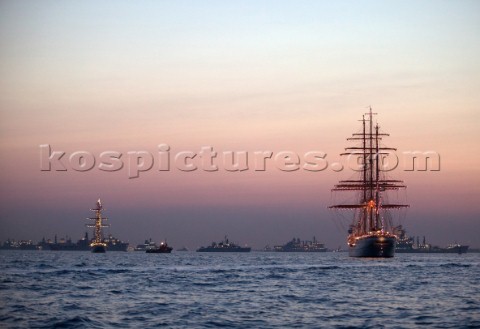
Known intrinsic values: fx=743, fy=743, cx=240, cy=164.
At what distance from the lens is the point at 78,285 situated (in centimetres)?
5666

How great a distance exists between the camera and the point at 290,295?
157ft

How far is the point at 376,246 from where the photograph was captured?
432 feet

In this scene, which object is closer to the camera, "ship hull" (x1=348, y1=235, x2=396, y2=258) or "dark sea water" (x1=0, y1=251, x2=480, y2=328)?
"dark sea water" (x1=0, y1=251, x2=480, y2=328)

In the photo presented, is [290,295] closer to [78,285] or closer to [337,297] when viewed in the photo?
[337,297]

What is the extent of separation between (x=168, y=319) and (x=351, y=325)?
867 centimetres

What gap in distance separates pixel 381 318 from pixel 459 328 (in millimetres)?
4416

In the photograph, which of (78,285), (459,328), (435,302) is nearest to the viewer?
(459,328)

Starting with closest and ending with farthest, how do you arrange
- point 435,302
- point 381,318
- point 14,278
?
point 381,318, point 435,302, point 14,278

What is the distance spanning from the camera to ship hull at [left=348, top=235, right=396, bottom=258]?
131 metres

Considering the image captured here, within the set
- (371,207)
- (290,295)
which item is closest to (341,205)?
(371,207)

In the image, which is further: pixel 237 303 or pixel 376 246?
pixel 376 246

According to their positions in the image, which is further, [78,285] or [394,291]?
[78,285]

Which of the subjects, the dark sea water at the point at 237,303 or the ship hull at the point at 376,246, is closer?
the dark sea water at the point at 237,303

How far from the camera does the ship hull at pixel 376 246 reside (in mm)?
131250
